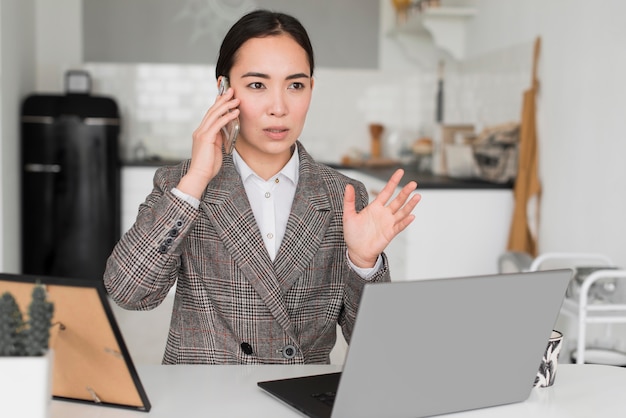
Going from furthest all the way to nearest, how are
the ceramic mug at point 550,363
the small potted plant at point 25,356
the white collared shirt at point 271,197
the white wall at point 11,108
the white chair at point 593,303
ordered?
the white wall at point 11,108, the white chair at point 593,303, the white collared shirt at point 271,197, the ceramic mug at point 550,363, the small potted plant at point 25,356

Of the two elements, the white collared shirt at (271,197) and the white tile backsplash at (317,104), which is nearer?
the white collared shirt at (271,197)

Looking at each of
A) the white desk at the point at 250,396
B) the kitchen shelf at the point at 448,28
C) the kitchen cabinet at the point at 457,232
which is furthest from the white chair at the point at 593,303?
the kitchen shelf at the point at 448,28

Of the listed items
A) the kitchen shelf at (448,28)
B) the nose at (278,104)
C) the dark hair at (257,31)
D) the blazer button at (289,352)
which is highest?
the kitchen shelf at (448,28)

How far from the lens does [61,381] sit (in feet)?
3.80

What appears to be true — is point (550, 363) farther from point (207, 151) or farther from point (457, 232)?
point (457, 232)

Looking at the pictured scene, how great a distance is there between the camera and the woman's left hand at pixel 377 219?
4.37 ft

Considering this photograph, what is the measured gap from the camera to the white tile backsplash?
5.59 m

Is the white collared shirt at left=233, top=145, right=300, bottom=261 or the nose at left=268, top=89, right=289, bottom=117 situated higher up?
the nose at left=268, top=89, right=289, bottom=117

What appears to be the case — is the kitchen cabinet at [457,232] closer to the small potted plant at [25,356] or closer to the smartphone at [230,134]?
the smartphone at [230,134]

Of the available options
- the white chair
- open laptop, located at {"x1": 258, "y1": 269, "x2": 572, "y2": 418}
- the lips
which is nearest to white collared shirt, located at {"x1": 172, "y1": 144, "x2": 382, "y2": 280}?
the lips

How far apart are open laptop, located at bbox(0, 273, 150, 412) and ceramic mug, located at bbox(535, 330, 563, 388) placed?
1.96 feet

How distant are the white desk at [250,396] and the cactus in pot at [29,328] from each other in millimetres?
225

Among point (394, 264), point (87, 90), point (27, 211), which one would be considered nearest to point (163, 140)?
point (87, 90)

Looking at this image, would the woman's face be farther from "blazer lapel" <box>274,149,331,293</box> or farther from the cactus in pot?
the cactus in pot
